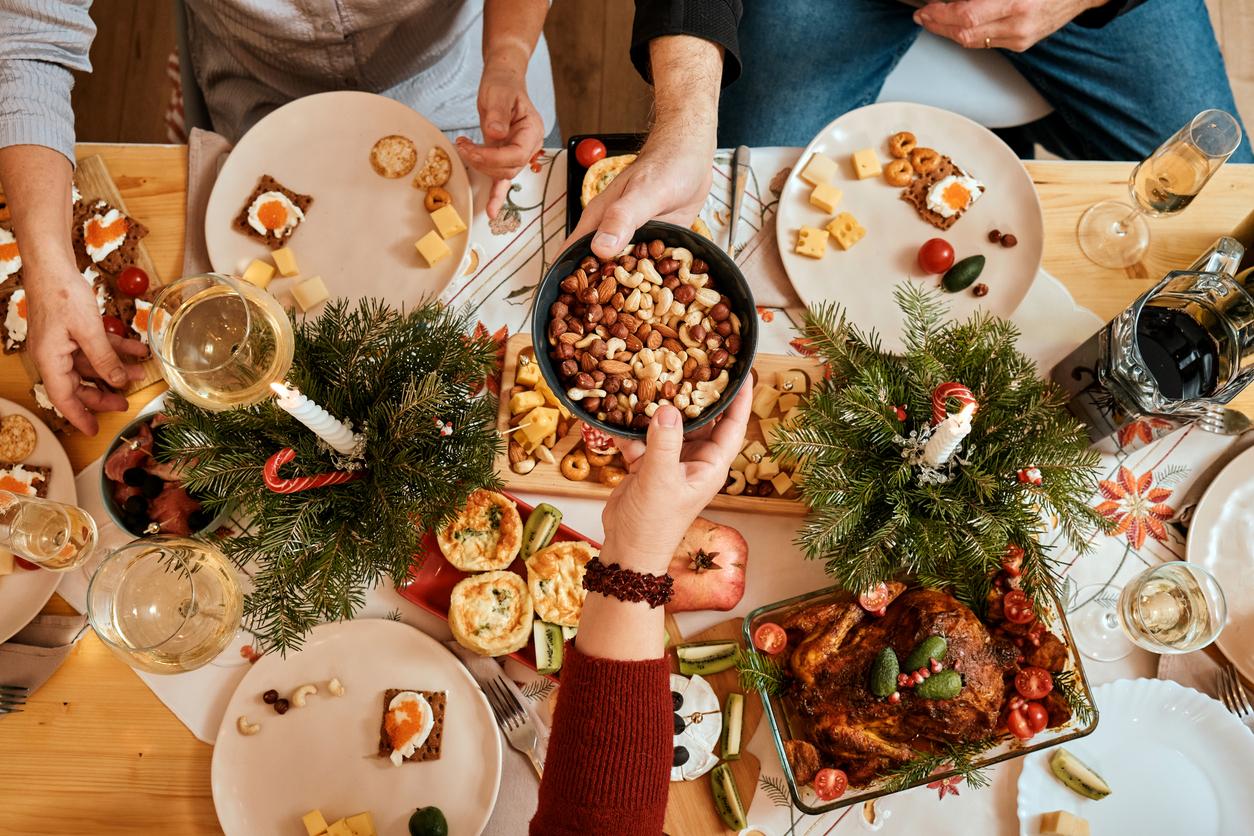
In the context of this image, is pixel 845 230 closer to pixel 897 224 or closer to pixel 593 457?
pixel 897 224

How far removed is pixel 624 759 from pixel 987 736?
0.54 m

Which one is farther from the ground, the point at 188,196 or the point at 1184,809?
the point at 188,196

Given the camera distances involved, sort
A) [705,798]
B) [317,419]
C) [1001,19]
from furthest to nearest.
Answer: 1. [1001,19]
2. [705,798]
3. [317,419]

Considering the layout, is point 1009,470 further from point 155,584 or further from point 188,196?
point 188,196

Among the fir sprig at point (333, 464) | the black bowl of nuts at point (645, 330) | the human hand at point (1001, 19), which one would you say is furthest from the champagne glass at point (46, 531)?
the human hand at point (1001, 19)

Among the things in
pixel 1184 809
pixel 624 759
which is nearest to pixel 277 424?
pixel 624 759

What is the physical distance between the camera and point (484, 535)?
1346mm

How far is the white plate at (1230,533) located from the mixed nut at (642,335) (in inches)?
34.9

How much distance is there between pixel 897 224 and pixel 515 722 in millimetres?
1118

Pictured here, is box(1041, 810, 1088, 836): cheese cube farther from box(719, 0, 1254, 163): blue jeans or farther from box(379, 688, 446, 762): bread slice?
box(719, 0, 1254, 163): blue jeans

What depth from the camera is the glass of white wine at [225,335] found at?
930 millimetres

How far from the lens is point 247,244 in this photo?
59.3 inches

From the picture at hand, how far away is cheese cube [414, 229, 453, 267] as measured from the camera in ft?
4.81

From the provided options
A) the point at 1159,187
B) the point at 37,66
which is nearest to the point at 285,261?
the point at 37,66
